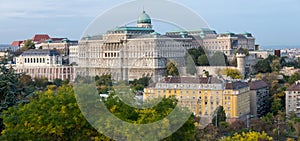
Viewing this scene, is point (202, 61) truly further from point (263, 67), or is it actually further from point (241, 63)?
point (263, 67)

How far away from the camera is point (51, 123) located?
28.3 feet

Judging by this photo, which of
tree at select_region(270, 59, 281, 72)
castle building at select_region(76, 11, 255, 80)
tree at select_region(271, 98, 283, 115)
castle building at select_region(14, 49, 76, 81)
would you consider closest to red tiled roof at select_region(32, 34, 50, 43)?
castle building at select_region(14, 49, 76, 81)

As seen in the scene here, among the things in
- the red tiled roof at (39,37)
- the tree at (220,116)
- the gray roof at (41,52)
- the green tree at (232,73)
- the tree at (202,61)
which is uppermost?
the red tiled roof at (39,37)

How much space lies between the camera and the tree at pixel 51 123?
28.6 ft

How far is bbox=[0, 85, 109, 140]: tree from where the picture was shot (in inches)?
343

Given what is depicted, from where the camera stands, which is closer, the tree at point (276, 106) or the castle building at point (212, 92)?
the castle building at point (212, 92)

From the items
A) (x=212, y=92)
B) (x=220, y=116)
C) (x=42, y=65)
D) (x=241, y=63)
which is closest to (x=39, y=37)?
(x=42, y=65)

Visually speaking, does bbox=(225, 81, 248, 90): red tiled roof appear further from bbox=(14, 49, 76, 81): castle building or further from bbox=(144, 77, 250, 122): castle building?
bbox=(14, 49, 76, 81): castle building

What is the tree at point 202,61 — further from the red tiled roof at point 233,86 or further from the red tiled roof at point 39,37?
the red tiled roof at point 39,37

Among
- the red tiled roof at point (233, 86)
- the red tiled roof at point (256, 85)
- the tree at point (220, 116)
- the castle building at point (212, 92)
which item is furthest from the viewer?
the red tiled roof at point (256, 85)

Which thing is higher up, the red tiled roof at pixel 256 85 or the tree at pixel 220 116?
the red tiled roof at pixel 256 85

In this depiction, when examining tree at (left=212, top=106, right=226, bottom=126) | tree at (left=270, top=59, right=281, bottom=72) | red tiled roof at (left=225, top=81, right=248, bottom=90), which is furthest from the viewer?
tree at (left=270, top=59, right=281, bottom=72)

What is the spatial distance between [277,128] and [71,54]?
3089 centimetres

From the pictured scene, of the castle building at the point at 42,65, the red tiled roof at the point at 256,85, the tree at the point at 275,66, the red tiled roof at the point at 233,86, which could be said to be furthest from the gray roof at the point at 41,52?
the red tiled roof at the point at 233,86
